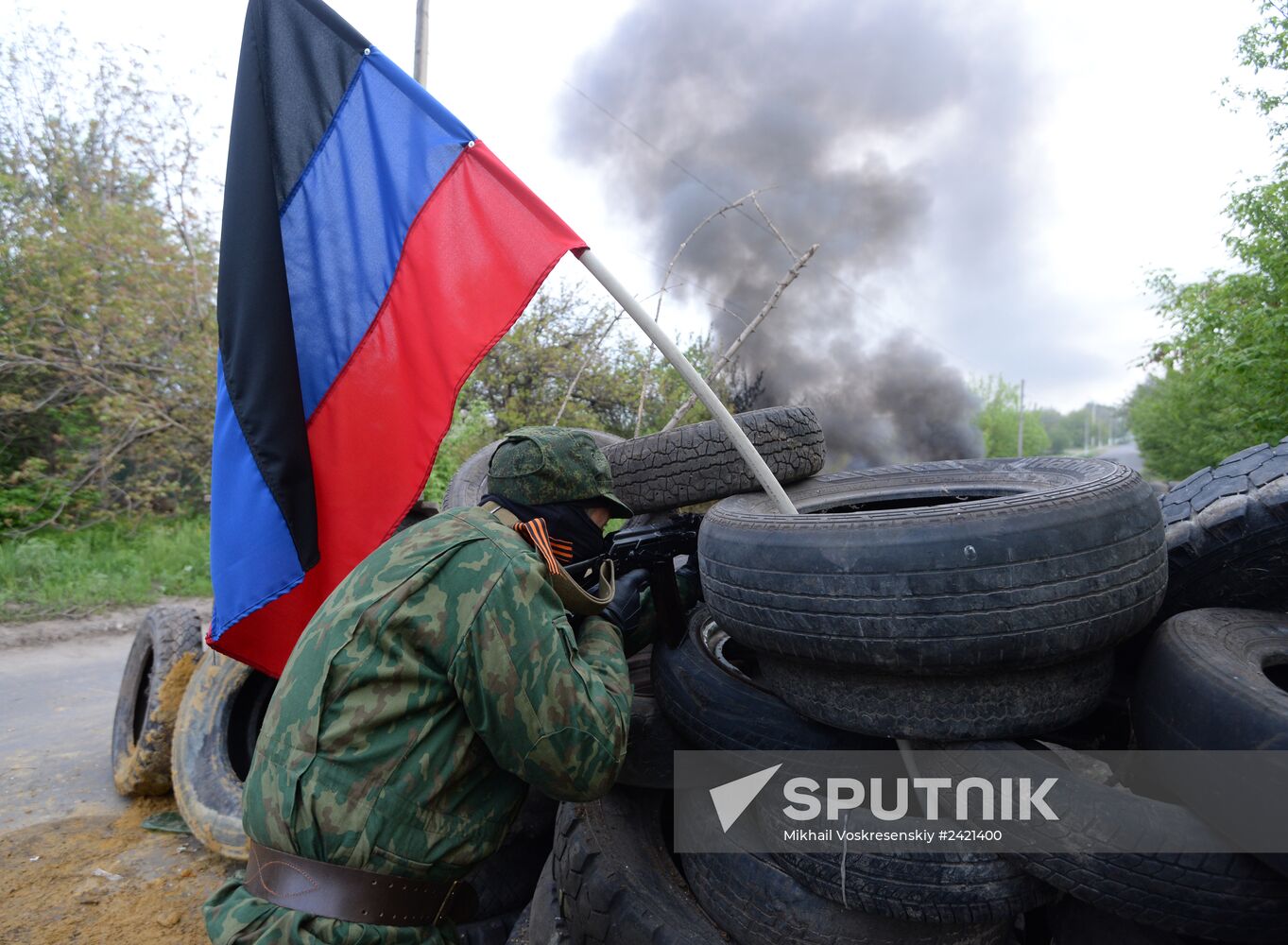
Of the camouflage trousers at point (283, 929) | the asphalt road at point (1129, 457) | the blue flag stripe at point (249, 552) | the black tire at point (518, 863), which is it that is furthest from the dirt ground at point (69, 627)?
the asphalt road at point (1129, 457)

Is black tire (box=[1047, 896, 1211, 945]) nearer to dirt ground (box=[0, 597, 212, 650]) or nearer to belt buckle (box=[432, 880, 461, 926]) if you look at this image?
belt buckle (box=[432, 880, 461, 926])

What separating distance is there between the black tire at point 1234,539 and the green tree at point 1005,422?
50.0 m

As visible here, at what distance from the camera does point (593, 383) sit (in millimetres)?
10727

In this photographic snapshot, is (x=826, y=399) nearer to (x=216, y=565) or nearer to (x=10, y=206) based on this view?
(x=10, y=206)

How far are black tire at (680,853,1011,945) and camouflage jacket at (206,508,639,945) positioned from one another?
0.60 metres

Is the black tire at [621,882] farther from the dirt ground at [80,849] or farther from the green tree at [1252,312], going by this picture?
the green tree at [1252,312]

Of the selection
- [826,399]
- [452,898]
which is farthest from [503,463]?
[826,399]

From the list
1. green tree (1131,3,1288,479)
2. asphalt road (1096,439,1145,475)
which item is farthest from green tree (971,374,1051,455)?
green tree (1131,3,1288,479)

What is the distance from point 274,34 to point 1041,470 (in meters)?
2.73

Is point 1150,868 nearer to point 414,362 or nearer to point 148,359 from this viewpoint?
point 414,362

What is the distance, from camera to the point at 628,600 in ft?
8.04

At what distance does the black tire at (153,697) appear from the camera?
363 centimetres

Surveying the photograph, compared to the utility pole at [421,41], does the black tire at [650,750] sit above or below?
below

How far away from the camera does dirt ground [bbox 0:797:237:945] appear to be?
2.69 meters
